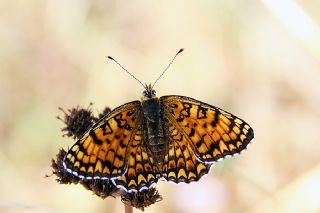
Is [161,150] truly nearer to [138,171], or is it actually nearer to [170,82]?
[138,171]

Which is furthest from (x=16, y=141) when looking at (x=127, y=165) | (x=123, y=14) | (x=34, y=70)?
(x=127, y=165)

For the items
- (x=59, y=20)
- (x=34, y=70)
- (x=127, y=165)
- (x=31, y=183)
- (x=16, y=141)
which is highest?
(x=59, y=20)

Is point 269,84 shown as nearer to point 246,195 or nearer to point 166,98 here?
point 246,195

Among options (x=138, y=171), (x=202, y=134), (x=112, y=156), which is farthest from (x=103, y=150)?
(x=202, y=134)

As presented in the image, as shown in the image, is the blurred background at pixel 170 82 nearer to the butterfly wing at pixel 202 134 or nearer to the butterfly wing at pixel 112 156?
the butterfly wing at pixel 202 134

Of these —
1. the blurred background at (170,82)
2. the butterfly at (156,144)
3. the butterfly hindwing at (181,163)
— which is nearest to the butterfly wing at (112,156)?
the butterfly at (156,144)

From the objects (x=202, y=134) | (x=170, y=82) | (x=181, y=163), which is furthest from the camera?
(x=170, y=82)
